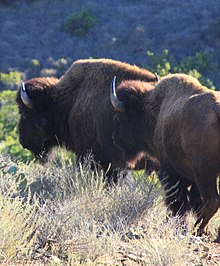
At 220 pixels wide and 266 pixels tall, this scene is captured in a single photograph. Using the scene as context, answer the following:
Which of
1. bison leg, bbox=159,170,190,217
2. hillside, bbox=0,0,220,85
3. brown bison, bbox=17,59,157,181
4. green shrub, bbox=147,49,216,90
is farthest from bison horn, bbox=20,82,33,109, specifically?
hillside, bbox=0,0,220,85

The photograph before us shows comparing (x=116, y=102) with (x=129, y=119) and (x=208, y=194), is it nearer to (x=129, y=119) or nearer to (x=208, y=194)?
(x=129, y=119)

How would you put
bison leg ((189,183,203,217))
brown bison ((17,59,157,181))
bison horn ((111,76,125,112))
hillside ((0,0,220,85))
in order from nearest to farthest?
bison leg ((189,183,203,217)), bison horn ((111,76,125,112)), brown bison ((17,59,157,181)), hillside ((0,0,220,85))

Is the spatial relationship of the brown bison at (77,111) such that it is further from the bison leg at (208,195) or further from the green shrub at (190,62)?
the green shrub at (190,62)

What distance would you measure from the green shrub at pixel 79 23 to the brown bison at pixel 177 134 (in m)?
24.1

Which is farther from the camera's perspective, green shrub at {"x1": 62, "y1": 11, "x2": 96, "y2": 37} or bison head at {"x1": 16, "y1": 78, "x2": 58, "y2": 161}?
green shrub at {"x1": 62, "y1": 11, "x2": 96, "y2": 37}

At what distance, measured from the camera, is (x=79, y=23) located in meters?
33.6

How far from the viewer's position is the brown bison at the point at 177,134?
7.21 metres

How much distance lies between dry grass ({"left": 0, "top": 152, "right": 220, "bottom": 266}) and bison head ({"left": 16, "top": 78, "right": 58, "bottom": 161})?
2.68 m

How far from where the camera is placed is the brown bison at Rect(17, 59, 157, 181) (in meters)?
9.98

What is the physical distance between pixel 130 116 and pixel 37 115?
86.4 inches

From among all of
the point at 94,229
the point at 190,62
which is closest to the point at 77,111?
the point at 94,229

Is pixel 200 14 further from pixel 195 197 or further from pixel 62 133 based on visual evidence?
pixel 195 197

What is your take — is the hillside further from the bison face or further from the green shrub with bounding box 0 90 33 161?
the bison face

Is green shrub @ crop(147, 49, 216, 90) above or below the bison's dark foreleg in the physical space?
below
